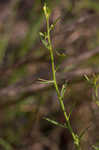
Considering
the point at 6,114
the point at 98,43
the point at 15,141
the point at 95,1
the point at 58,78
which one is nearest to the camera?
the point at 58,78

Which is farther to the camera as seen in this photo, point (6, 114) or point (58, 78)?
point (6, 114)

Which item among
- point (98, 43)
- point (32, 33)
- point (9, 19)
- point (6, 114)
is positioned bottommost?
point (6, 114)

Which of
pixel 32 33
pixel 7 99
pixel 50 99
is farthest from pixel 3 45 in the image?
pixel 50 99

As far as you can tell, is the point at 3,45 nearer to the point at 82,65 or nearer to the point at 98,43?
the point at 82,65

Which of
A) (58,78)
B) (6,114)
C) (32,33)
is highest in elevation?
(32,33)

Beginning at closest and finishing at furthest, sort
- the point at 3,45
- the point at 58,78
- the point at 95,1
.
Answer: the point at 58,78 → the point at 3,45 → the point at 95,1

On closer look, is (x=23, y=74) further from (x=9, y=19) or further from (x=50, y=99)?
(x=9, y=19)

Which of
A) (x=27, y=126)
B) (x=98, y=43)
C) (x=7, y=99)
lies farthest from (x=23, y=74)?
(x=98, y=43)

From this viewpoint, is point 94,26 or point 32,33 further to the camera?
point 94,26

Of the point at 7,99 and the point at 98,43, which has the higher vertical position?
the point at 98,43
